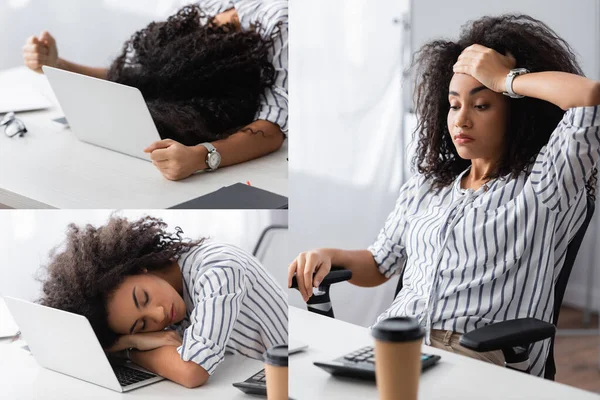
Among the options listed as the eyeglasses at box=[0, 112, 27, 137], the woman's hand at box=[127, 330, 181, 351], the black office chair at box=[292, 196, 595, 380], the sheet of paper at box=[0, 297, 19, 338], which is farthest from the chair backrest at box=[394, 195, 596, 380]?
the sheet of paper at box=[0, 297, 19, 338]

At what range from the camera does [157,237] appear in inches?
59.0

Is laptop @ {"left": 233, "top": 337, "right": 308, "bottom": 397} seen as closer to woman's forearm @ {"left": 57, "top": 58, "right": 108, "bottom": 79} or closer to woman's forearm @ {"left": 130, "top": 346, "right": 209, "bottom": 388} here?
woman's forearm @ {"left": 130, "top": 346, "right": 209, "bottom": 388}

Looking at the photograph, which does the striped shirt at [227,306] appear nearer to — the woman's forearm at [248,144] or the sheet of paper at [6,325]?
the woman's forearm at [248,144]

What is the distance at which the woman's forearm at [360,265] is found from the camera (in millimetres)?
871

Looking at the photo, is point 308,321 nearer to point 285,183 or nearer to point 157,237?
point 285,183

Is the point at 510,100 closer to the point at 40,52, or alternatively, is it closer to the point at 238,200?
the point at 238,200

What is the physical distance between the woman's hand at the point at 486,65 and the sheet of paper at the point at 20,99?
108cm

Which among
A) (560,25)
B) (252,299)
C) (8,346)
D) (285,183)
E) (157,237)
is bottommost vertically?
(8,346)

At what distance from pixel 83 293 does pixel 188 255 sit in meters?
0.21

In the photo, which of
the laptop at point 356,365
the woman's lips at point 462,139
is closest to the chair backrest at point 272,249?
the laptop at point 356,365

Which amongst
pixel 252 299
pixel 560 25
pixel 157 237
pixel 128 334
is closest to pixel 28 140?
pixel 157 237

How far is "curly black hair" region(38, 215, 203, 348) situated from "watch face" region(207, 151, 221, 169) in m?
0.22

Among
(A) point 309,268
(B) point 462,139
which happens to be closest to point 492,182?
(B) point 462,139

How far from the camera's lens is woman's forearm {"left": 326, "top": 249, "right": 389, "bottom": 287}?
2.86ft
